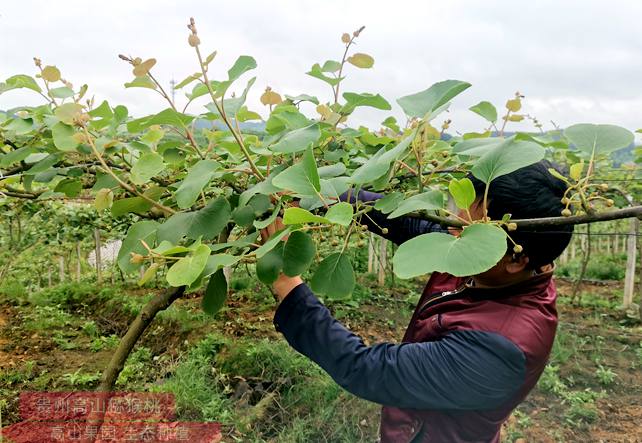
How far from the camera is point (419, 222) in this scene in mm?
1318

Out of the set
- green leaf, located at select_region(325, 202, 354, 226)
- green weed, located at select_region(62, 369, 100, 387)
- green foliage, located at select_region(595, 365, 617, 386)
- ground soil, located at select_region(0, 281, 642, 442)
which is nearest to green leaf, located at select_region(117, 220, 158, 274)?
green leaf, located at select_region(325, 202, 354, 226)

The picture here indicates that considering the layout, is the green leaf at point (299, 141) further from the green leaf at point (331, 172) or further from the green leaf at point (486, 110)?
the green leaf at point (486, 110)

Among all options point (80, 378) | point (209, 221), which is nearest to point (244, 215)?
point (209, 221)

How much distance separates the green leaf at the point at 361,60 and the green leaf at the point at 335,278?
0.49 meters

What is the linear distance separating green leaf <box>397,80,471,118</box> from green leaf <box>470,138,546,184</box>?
0.10 meters

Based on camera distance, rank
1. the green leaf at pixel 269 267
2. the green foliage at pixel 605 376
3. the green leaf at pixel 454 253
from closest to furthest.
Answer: the green leaf at pixel 454 253 → the green leaf at pixel 269 267 → the green foliage at pixel 605 376

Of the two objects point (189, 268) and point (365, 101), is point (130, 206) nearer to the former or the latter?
point (189, 268)

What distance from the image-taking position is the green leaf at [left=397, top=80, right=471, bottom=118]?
62 cm

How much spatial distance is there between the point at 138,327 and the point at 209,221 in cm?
59

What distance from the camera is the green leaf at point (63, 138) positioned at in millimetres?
738

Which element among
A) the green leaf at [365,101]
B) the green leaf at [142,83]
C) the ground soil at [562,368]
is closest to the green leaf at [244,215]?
the green leaf at [142,83]

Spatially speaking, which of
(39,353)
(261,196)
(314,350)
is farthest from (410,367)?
(39,353)

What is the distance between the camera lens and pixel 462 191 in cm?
Answer: 51

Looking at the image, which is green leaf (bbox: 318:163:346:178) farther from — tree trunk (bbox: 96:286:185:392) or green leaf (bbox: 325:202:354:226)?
tree trunk (bbox: 96:286:185:392)
